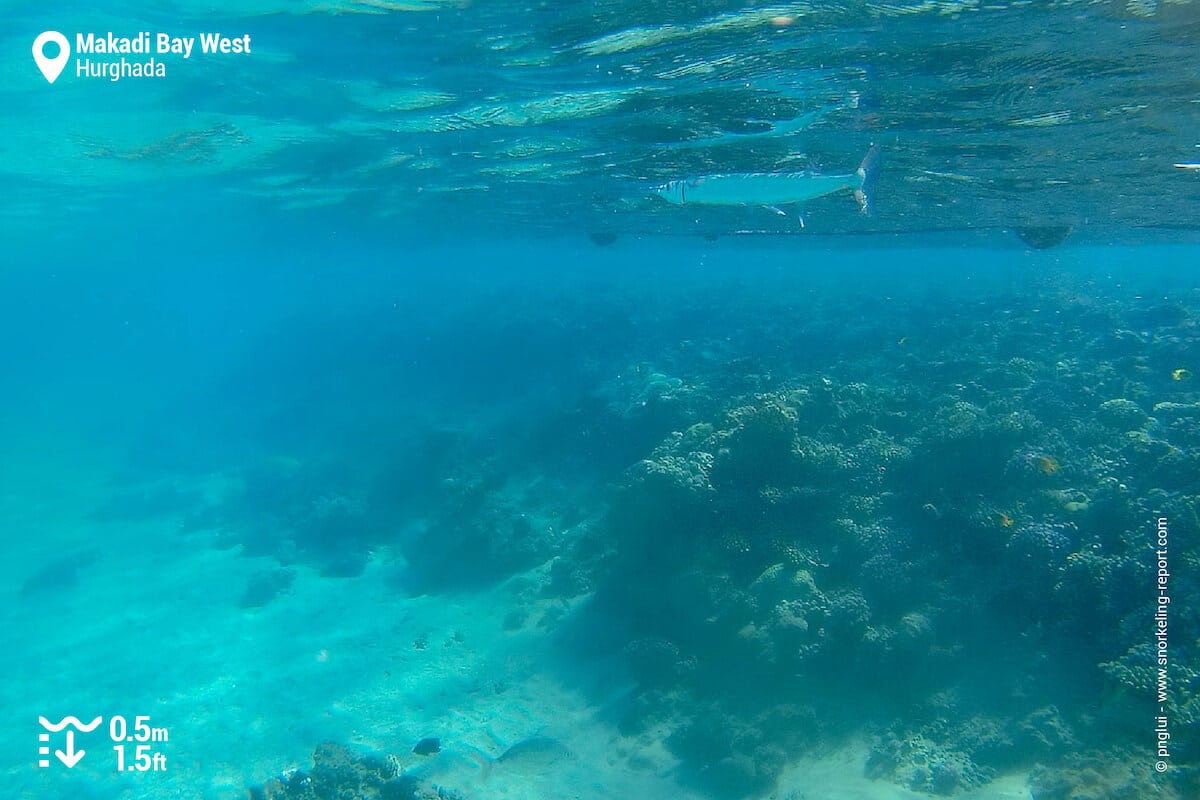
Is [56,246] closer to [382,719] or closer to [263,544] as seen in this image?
[263,544]

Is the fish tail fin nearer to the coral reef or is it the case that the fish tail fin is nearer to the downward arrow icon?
the coral reef

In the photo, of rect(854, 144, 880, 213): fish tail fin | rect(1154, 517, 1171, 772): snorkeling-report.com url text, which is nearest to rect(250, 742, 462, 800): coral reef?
rect(1154, 517, 1171, 772): snorkeling-report.com url text

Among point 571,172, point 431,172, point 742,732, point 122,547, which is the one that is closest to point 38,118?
point 431,172

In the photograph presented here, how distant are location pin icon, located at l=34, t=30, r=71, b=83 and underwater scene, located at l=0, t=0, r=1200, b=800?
7 cm

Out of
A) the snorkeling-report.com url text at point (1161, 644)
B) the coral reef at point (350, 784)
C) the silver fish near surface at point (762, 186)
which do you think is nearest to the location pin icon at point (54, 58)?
the silver fish near surface at point (762, 186)

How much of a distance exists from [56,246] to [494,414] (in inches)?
1582

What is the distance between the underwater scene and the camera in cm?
794

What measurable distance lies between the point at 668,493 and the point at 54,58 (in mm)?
15607

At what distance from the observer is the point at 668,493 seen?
10.4m

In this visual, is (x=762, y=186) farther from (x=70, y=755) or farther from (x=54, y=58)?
(x=70, y=755)

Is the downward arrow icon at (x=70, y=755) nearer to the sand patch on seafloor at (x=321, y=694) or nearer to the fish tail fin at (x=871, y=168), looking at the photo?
the sand patch on seafloor at (x=321, y=694)

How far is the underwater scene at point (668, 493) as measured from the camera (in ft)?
26.1

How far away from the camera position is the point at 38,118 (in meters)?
15.9

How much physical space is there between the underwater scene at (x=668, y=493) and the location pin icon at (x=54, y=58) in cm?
7
